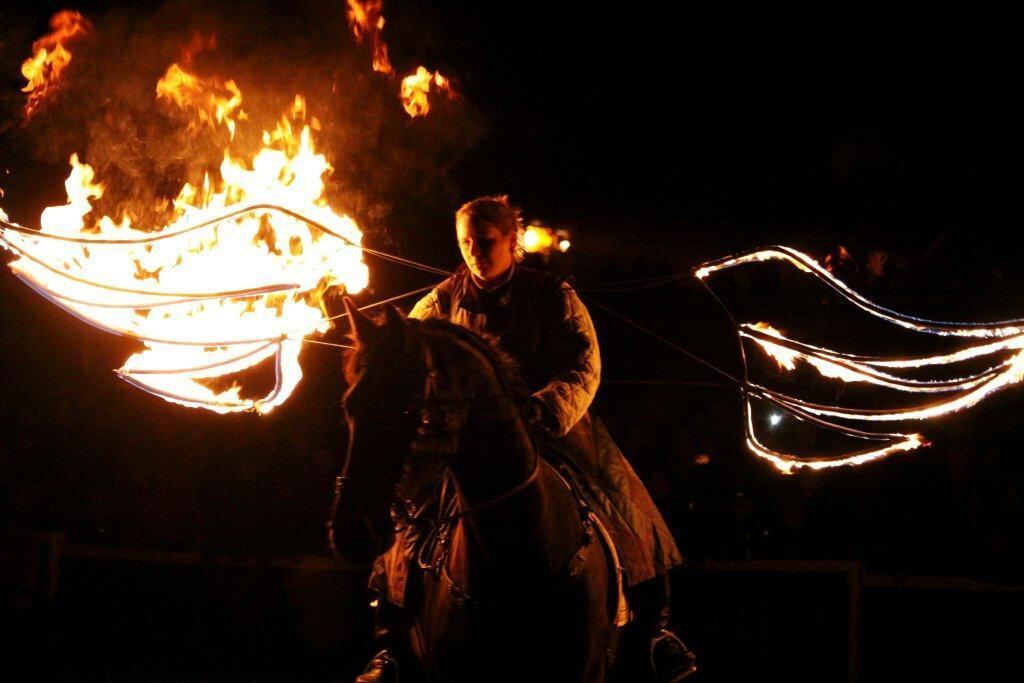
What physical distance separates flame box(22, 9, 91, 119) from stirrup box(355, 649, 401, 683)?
5.26 meters

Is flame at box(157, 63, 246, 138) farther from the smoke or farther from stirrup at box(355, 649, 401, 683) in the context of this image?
stirrup at box(355, 649, 401, 683)

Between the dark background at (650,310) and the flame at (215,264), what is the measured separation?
1475 millimetres

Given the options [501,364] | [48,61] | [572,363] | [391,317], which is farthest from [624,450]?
[48,61]

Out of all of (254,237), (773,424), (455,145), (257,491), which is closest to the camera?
(254,237)

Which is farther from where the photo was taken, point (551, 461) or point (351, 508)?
point (551, 461)

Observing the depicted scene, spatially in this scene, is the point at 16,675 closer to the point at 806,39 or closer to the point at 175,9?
the point at 175,9

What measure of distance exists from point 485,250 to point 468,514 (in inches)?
75.3

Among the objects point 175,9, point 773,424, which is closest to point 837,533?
point 773,424

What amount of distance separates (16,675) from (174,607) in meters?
1.38

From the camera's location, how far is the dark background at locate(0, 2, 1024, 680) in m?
7.41

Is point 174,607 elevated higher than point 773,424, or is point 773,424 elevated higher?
point 773,424

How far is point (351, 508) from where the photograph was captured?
303 cm

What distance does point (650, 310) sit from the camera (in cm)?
902

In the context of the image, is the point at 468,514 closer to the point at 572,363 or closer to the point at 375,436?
the point at 375,436
